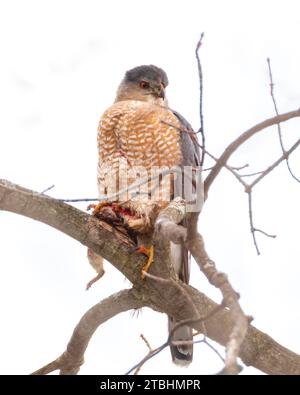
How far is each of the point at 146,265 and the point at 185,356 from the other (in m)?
A: 1.29

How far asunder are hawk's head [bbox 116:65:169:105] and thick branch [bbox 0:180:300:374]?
8.39ft

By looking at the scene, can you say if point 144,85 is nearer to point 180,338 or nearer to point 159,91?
point 159,91

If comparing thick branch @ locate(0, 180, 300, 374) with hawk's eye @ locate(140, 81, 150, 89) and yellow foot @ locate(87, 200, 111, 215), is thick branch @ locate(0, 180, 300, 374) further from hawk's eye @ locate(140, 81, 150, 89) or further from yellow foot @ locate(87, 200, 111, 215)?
hawk's eye @ locate(140, 81, 150, 89)

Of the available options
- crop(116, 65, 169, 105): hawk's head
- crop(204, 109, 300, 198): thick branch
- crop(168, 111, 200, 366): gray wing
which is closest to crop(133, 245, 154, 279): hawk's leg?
crop(168, 111, 200, 366): gray wing

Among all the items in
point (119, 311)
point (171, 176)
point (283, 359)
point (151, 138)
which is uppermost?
point (151, 138)

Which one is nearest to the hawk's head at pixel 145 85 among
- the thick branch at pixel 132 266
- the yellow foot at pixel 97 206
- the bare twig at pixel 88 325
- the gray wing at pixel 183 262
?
the gray wing at pixel 183 262

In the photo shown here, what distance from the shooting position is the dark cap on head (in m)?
8.02

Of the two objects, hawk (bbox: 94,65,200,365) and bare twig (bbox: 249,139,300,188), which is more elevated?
hawk (bbox: 94,65,200,365)

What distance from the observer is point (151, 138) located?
6766 mm

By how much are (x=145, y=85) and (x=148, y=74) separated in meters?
0.17

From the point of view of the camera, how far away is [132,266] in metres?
5.64

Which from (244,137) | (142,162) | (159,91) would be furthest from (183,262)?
(244,137)
